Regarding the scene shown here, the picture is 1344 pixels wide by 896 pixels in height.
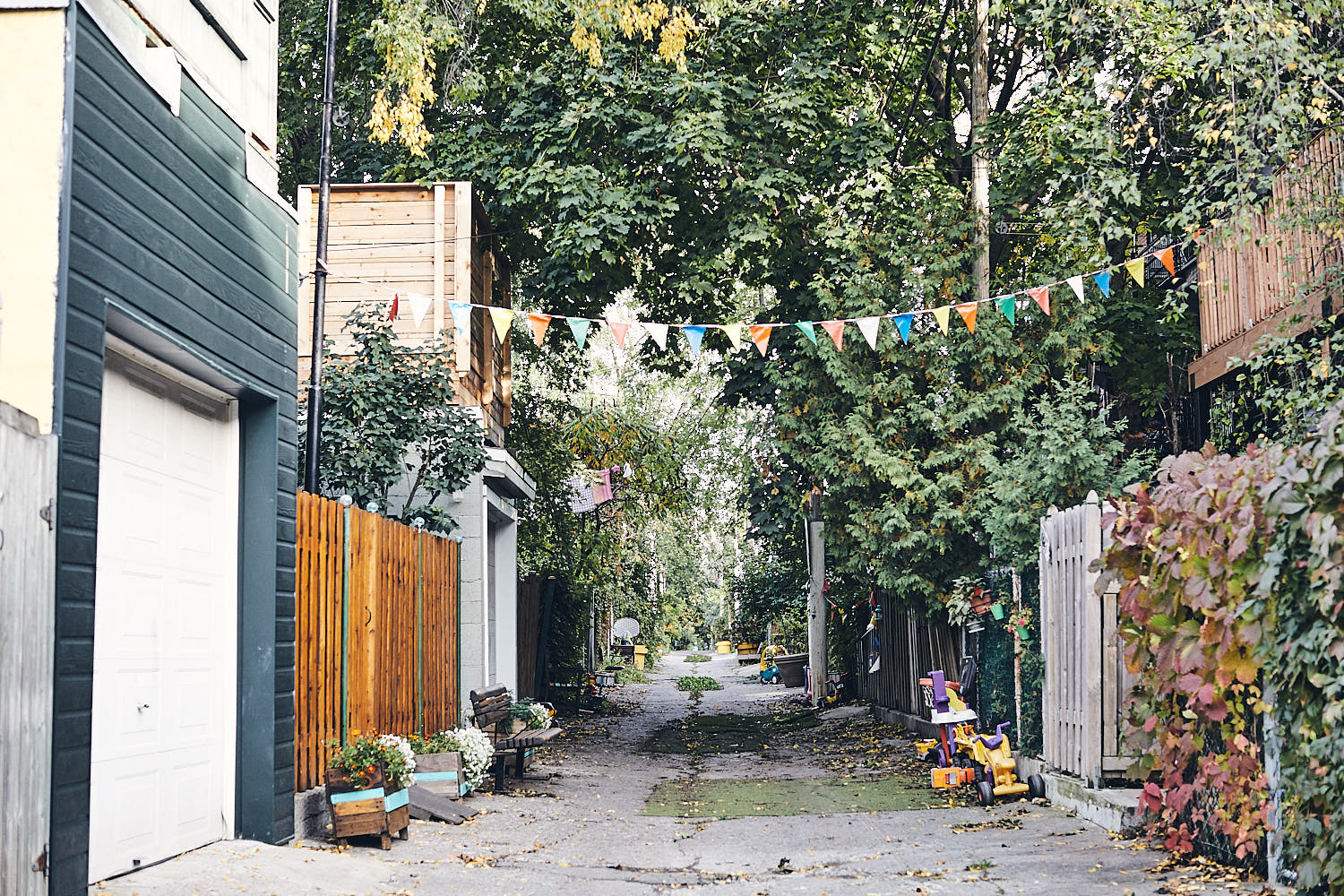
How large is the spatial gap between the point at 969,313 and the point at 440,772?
7.49 m

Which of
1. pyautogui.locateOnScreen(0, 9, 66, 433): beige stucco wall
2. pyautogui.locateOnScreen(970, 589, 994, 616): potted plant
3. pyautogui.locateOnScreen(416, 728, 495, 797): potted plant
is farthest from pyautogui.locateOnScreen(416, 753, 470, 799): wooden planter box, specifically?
pyautogui.locateOnScreen(0, 9, 66, 433): beige stucco wall

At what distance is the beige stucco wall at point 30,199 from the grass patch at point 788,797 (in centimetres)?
706

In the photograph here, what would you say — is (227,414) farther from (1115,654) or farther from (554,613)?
(554,613)

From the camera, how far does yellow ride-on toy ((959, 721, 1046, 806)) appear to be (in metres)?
10.1

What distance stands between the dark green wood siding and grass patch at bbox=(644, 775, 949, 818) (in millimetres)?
4281

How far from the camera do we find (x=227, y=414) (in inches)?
309

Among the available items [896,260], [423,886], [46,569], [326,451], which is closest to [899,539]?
[896,260]

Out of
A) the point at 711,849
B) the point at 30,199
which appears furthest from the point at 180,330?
the point at 711,849

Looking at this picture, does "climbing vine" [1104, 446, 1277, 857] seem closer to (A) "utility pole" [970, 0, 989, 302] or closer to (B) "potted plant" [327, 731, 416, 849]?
(B) "potted plant" [327, 731, 416, 849]

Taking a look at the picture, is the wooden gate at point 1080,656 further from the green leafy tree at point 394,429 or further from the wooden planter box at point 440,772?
the green leafy tree at point 394,429

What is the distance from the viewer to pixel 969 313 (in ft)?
45.4

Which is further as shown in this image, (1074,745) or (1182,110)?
(1182,110)

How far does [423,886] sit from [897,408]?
9.19 meters

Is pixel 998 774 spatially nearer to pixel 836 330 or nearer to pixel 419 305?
pixel 836 330
